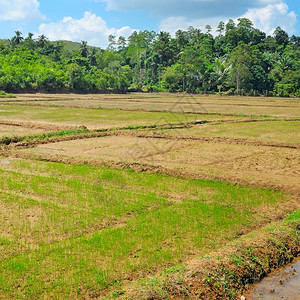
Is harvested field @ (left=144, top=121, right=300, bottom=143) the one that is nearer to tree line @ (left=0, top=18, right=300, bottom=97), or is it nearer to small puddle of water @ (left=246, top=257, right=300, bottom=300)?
small puddle of water @ (left=246, top=257, right=300, bottom=300)

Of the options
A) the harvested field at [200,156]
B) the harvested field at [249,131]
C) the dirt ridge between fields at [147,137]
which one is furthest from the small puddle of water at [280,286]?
the harvested field at [249,131]

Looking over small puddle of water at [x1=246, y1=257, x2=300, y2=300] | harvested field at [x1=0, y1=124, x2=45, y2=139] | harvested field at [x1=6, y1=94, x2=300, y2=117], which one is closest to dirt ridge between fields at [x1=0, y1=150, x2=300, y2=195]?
small puddle of water at [x1=246, y1=257, x2=300, y2=300]

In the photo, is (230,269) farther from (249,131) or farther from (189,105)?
(189,105)

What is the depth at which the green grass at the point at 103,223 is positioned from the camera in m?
4.40

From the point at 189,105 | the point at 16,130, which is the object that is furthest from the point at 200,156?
the point at 189,105

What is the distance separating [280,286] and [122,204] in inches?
127

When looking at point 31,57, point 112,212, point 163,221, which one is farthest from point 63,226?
point 31,57

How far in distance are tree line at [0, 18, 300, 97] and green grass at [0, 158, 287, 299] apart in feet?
138

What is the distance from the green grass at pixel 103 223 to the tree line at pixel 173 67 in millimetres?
41930

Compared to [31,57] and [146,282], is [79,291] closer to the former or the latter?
[146,282]

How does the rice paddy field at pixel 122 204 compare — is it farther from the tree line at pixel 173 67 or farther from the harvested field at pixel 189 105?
the tree line at pixel 173 67

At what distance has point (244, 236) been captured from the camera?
5.60 metres

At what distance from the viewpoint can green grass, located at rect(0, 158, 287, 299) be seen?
4.40 meters

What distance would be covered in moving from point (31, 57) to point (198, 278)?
63847mm
